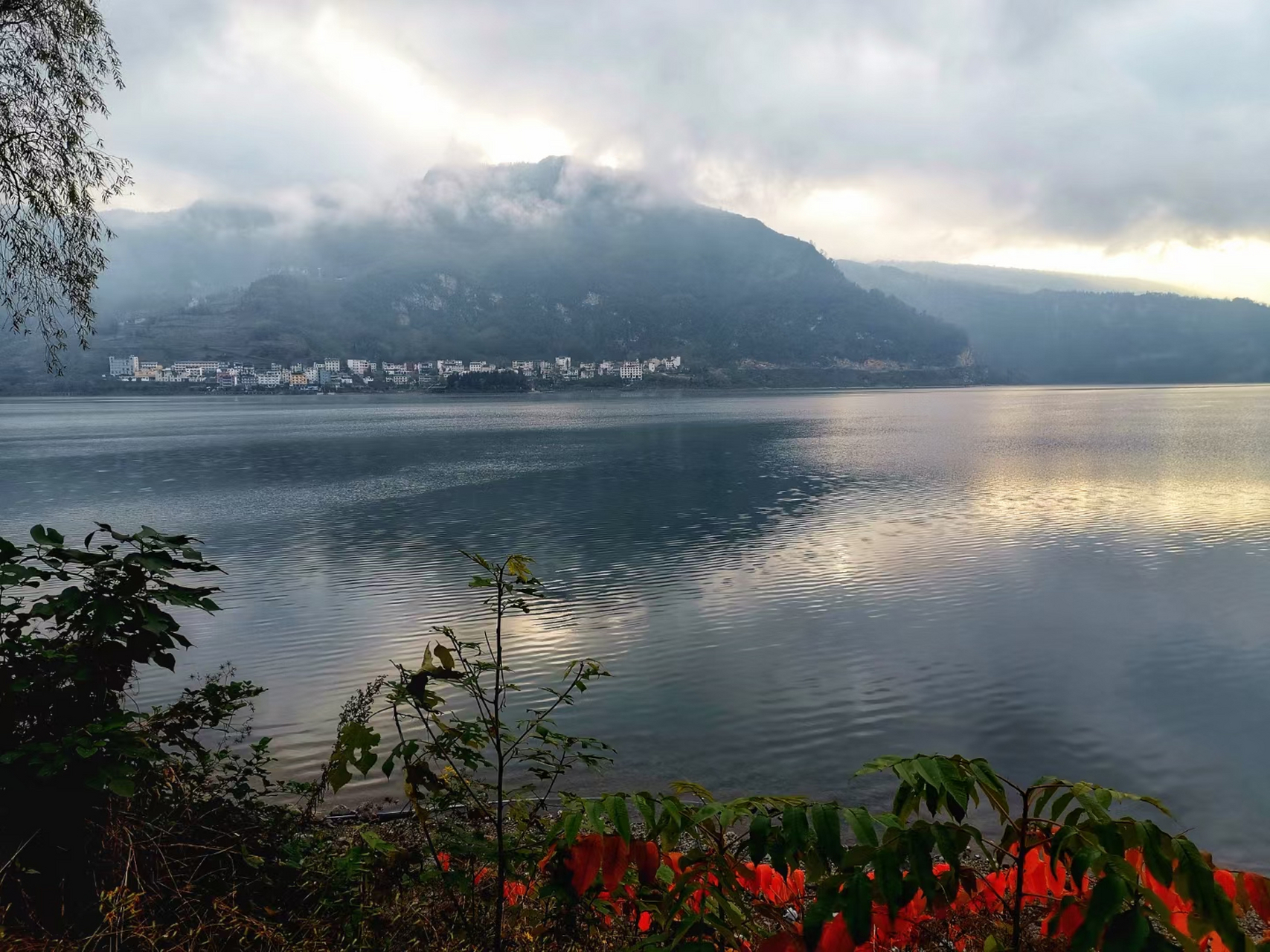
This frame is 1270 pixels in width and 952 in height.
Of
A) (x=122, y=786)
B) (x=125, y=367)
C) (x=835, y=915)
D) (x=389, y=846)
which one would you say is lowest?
(x=389, y=846)

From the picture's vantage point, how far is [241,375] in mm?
193750

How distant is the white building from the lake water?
6869 inches

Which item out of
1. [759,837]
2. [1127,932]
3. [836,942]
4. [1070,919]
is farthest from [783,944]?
[1127,932]

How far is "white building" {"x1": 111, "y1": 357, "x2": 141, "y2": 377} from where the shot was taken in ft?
638

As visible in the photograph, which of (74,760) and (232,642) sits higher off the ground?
(74,760)

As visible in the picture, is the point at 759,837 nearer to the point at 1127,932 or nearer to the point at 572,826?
the point at 572,826

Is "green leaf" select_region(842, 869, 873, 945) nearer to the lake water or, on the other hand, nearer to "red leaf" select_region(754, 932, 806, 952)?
"red leaf" select_region(754, 932, 806, 952)

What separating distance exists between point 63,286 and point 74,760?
5812 mm

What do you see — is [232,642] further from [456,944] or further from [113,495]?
[113,495]

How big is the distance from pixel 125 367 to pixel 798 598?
223 m

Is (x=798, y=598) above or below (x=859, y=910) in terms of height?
below

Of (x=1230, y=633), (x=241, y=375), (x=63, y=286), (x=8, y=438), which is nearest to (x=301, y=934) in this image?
(x=63, y=286)

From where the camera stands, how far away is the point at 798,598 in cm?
1689

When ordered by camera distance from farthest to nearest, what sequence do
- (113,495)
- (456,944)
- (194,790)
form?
(113,495), (194,790), (456,944)
